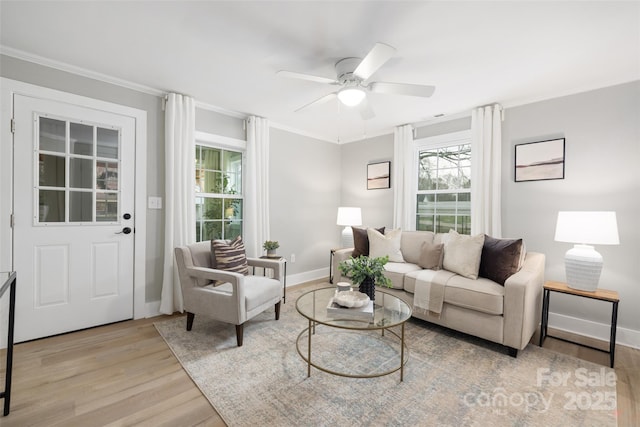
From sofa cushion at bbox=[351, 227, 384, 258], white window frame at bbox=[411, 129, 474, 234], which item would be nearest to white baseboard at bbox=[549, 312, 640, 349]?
A: white window frame at bbox=[411, 129, 474, 234]

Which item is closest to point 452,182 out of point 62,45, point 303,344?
point 303,344

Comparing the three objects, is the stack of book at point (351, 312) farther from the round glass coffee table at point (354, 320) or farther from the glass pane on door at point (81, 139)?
the glass pane on door at point (81, 139)

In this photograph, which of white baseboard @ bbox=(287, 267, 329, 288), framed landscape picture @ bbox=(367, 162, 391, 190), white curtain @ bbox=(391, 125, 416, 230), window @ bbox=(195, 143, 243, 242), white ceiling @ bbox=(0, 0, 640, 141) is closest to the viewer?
white ceiling @ bbox=(0, 0, 640, 141)

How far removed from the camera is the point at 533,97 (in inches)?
120

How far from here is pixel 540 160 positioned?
305 centimetres

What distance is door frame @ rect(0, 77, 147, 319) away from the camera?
2.31 m

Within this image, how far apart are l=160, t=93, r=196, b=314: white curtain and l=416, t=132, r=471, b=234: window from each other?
123 inches

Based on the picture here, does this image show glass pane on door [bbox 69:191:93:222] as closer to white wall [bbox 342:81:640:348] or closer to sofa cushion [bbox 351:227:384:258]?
sofa cushion [bbox 351:227:384:258]

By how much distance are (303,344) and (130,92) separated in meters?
3.08

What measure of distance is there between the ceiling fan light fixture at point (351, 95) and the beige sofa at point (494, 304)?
1813 mm

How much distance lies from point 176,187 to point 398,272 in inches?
104

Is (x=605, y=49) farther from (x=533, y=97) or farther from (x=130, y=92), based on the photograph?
→ (x=130, y=92)

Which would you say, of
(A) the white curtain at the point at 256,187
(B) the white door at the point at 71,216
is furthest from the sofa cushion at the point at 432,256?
(B) the white door at the point at 71,216

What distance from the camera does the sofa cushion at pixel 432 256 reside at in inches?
121
